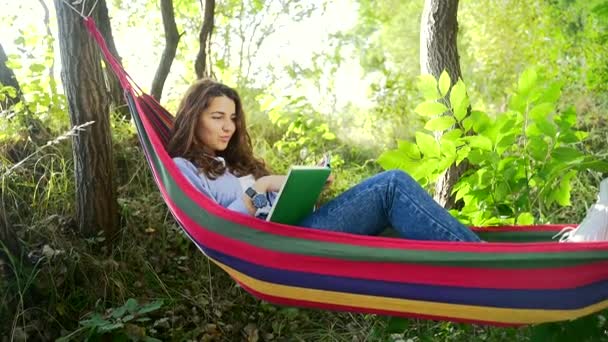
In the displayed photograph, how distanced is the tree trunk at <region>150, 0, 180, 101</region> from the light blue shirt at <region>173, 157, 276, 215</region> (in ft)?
5.00

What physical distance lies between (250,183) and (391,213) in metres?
0.54

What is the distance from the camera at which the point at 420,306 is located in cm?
163

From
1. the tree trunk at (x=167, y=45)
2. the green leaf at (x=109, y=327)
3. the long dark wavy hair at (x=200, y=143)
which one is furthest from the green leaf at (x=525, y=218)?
the tree trunk at (x=167, y=45)

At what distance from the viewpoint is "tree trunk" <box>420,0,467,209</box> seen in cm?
310

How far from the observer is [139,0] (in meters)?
4.56

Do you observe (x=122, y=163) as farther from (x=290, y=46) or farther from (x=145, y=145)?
(x=290, y=46)

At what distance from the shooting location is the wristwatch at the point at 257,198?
1.90 metres

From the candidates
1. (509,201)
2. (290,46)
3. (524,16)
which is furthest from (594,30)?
(509,201)

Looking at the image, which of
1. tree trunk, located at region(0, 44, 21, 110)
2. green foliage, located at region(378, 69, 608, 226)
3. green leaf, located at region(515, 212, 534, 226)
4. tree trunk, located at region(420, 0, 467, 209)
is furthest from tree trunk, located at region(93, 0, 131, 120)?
green leaf, located at region(515, 212, 534, 226)

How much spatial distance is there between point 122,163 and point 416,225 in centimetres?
176

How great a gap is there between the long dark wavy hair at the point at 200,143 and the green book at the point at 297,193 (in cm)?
38

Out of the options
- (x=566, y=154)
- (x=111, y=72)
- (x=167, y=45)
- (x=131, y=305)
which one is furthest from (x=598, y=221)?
(x=167, y=45)

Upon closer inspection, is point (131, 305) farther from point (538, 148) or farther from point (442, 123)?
point (538, 148)

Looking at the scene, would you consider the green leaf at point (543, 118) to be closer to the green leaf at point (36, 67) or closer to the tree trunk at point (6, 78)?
the green leaf at point (36, 67)
